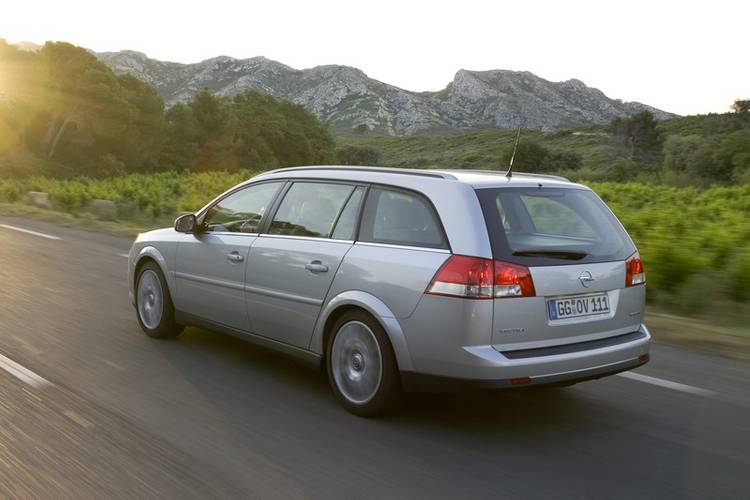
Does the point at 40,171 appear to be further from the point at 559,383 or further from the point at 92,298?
the point at 559,383

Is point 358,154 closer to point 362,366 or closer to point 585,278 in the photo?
point 362,366

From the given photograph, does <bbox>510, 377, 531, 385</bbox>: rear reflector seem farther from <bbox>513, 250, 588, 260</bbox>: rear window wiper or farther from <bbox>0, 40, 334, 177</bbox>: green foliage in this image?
<bbox>0, 40, 334, 177</bbox>: green foliage

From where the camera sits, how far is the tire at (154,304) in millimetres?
6598

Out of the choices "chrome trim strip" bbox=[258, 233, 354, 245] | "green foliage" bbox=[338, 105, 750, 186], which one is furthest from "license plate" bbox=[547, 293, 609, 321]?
"green foliage" bbox=[338, 105, 750, 186]

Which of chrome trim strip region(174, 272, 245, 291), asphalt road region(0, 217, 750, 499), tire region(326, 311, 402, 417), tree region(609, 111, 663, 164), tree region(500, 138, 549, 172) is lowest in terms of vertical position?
asphalt road region(0, 217, 750, 499)

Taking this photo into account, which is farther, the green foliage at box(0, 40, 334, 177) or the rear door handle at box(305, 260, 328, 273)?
the green foliage at box(0, 40, 334, 177)

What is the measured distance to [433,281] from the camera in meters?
4.28

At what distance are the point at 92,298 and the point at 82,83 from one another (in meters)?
53.0

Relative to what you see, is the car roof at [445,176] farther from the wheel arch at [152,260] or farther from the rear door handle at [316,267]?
the wheel arch at [152,260]

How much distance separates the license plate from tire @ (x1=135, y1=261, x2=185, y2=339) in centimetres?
346

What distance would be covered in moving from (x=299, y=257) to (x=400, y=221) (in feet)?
2.65

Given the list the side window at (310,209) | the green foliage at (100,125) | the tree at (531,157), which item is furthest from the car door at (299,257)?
the tree at (531,157)

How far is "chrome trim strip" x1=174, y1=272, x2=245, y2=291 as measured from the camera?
5684mm

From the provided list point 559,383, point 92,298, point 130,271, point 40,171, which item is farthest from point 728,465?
point 40,171
